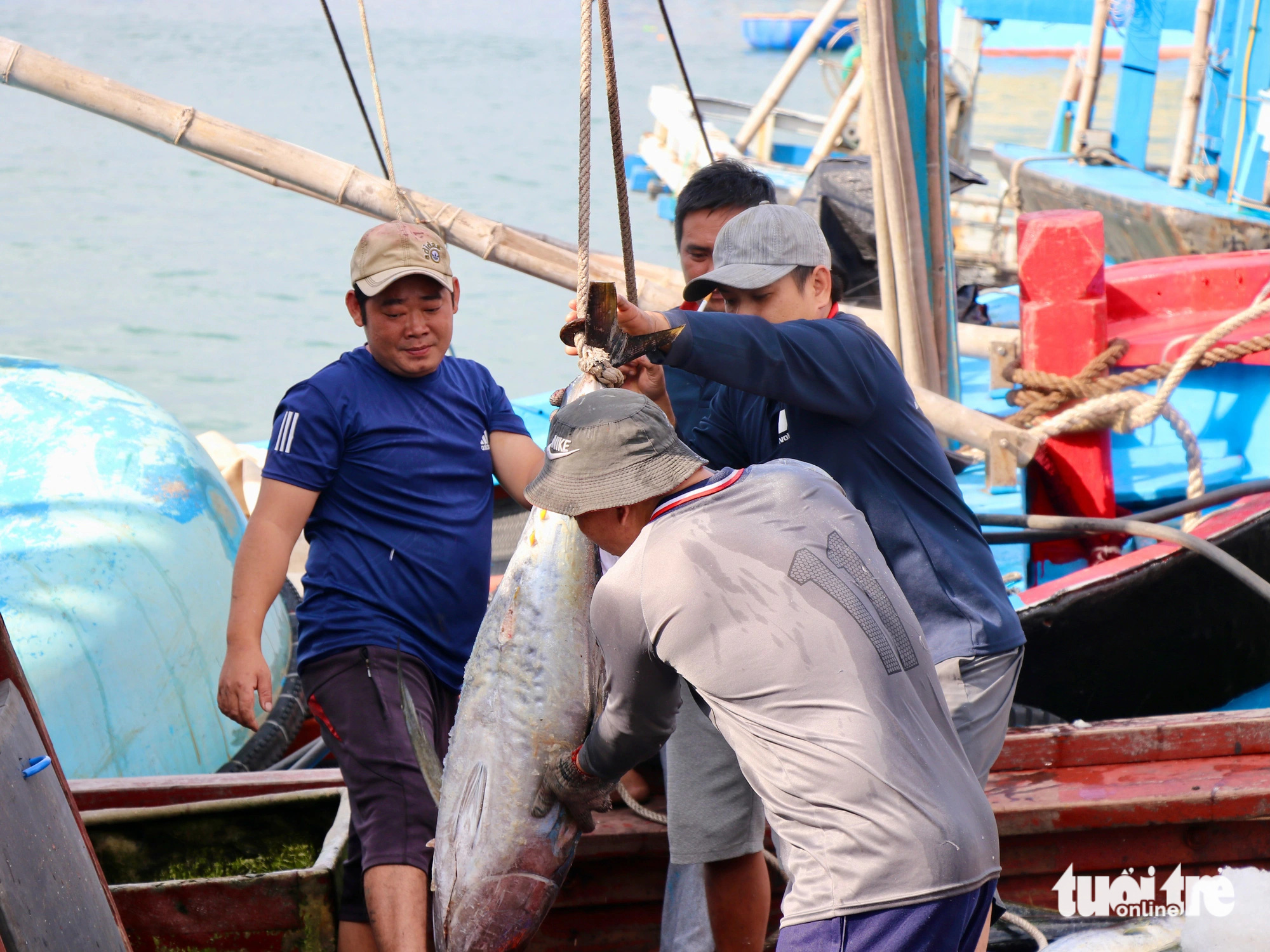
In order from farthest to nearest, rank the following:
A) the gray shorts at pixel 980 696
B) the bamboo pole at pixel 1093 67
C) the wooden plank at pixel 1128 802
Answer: the bamboo pole at pixel 1093 67
the wooden plank at pixel 1128 802
the gray shorts at pixel 980 696

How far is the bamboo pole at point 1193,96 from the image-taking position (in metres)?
9.16

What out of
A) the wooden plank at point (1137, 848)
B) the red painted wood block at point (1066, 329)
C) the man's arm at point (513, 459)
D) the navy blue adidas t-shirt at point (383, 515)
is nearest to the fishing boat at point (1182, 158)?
the red painted wood block at point (1066, 329)

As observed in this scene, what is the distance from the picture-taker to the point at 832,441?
8.06 feet

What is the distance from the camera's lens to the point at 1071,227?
15.4 ft

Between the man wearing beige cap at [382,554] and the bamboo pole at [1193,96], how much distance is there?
8481 millimetres

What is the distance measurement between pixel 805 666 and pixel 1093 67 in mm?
9515

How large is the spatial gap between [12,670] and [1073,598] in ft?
10.4

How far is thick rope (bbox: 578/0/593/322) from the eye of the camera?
2.12m

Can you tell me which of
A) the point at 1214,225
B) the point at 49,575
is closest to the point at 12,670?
the point at 49,575

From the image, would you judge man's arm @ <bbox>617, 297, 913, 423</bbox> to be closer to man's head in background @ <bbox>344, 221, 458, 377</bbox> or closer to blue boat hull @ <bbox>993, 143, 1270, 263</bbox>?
man's head in background @ <bbox>344, 221, 458, 377</bbox>

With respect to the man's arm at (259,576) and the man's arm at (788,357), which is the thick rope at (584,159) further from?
the man's arm at (259,576)

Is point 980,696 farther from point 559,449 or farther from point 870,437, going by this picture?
point 559,449

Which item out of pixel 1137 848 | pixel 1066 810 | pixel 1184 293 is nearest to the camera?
pixel 1066 810

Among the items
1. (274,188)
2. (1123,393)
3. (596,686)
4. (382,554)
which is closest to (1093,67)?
(1123,393)
